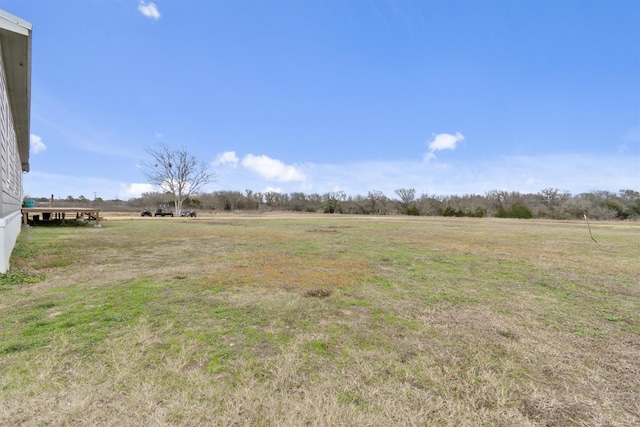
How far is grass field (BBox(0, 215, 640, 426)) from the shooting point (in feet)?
5.53

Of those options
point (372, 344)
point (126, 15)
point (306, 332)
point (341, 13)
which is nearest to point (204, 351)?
point (306, 332)

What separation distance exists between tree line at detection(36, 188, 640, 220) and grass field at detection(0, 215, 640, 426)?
4224 centimetres

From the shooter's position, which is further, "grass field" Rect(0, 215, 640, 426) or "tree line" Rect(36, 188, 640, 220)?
"tree line" Rect(36, 188, 640, 220)

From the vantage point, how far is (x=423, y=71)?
21688 millimetres

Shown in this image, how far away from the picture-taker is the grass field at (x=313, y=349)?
5.53 ft

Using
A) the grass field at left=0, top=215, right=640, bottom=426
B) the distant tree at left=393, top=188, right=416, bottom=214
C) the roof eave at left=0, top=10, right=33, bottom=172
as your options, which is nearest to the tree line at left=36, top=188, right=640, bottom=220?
the distant tree at left=393, top=188, right=416, bottom=214

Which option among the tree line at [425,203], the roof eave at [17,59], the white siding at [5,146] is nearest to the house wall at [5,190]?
the white siding at [5,146]

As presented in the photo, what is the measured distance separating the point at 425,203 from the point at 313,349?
61.8 m

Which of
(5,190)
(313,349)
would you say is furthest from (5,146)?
(313,349)

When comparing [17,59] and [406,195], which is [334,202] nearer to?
[406,195]

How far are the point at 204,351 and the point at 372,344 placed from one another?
5.01ft

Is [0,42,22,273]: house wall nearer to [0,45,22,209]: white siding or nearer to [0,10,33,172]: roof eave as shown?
[0,45,22,209]: white siding

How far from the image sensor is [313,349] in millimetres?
2420

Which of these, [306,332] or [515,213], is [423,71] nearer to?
[306,332]
